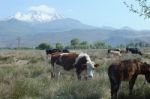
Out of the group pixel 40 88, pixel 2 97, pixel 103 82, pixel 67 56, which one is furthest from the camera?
pixel 67 56

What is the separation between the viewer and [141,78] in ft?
58.4

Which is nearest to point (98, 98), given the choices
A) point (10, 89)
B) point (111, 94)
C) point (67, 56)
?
point (111, 94)

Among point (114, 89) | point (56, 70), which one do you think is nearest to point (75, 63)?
point (56, 70)

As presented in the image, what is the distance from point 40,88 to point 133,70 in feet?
11.3

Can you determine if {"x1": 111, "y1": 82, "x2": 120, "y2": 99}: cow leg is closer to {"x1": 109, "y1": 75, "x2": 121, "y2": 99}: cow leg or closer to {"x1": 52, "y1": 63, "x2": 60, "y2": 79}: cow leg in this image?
{"x1": 109, "y1": 75, "x2": 121, "y2": 99}: cow leg

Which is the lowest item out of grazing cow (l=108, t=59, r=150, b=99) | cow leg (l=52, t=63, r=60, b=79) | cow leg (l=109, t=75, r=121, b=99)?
cow leg (l=52, t=63, r=60, b=79)

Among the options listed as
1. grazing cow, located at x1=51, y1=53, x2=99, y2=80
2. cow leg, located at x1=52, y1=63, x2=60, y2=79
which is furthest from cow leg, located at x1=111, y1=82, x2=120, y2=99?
cow leg, located at x1=52, y1=63, x2=60, y2=79

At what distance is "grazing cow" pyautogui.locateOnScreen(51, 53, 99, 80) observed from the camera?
19372 millimetres

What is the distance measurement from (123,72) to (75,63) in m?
5.59

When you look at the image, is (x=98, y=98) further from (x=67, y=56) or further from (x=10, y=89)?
(x=67, y=56)

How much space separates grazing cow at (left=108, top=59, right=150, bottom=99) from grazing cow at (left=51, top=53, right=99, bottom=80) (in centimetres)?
348

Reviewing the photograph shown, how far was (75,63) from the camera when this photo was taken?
2041 cm

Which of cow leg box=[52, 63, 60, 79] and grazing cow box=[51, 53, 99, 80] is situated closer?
grazing cow box=[51, 53, 99, 80]

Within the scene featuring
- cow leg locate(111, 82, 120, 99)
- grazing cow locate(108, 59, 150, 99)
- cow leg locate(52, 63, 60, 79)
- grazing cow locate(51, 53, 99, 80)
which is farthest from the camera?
cow leg locate(52, 63, 60, 79)
